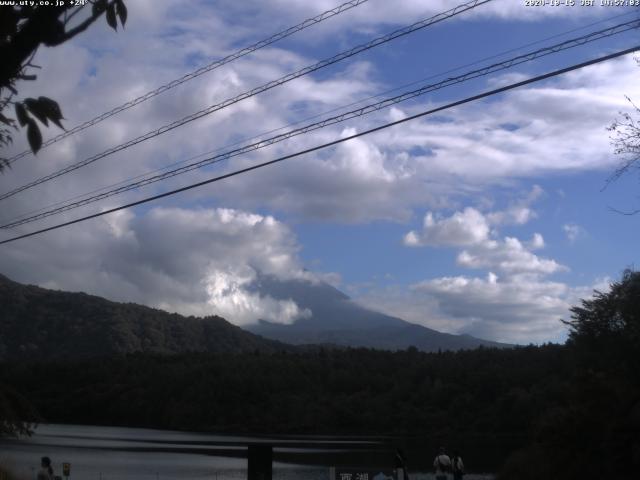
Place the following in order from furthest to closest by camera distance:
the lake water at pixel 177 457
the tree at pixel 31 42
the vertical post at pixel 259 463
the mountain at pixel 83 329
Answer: the mountain at pixel 83 329 < the lake water at pixel 177 457 < the vertical post at pixel 259 463 < the tree at pixel 31 42

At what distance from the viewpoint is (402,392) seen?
92.5 meters

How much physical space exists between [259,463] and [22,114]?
18123 mm

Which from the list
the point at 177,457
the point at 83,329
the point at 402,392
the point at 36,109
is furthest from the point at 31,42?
the point at 83,329

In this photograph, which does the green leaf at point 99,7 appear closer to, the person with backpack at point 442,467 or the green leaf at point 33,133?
the green leaf at point 33,133

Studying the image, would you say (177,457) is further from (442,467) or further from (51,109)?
(51,109)

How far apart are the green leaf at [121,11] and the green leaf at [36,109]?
2.20 feet

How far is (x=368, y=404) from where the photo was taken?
95.4 meters

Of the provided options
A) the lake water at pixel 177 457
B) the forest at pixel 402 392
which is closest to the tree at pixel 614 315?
the forest at pixel 402 392

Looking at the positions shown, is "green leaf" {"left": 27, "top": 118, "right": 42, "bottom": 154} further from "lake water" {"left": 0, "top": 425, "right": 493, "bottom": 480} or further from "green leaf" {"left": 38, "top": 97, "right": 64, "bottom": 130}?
"lake water" {"left": 0, "top": 425, "right": 493, "bottom": 480}

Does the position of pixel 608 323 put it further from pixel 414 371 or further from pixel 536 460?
pixel 414 371

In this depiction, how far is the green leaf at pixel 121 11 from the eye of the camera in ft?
14.5

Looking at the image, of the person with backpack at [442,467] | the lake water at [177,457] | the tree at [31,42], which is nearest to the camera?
the tree at [31,42]

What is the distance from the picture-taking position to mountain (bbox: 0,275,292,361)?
152m

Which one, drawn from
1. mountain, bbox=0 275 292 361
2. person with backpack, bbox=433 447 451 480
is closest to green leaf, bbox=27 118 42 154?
person with backpack, bbox=433 447 451 480
